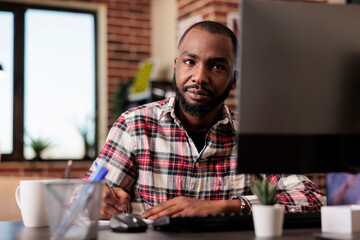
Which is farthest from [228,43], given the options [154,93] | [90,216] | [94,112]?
[94,112]

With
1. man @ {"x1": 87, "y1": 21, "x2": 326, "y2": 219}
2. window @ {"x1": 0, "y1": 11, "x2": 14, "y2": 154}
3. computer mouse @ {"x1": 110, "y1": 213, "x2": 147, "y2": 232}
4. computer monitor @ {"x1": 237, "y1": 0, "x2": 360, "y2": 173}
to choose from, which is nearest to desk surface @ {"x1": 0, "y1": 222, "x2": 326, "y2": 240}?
computer mouse @ {"x1": 110, "y1": 213, "x2": 147, "y2": 232}

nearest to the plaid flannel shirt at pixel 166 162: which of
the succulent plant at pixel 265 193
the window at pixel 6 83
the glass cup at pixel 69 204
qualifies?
the succulent plant at pixel 265 193

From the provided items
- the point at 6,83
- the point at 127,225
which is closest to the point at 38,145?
the point at 6,83

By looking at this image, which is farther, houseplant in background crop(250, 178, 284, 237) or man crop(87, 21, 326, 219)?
man crop(87, 21, 326, 219)

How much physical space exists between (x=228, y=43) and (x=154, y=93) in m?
2.81

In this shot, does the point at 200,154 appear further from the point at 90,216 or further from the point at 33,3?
the point at 33,3

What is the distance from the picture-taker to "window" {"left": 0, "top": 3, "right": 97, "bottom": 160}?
4.99 meters

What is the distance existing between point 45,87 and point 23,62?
324 millimetres

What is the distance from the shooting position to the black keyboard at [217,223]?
110 centimetres

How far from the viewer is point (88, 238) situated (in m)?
0.97

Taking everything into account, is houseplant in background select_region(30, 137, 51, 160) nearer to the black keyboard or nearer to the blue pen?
the black keyboard

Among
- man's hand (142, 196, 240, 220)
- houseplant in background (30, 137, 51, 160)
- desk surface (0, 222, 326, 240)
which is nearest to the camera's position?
desk surface (0, 222, 326, 240)

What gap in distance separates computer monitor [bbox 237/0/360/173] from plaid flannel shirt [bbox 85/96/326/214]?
1.87 ft

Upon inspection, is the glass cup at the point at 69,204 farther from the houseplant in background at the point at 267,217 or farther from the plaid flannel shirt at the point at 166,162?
the plaid flannel shirt at the point at 166,162
